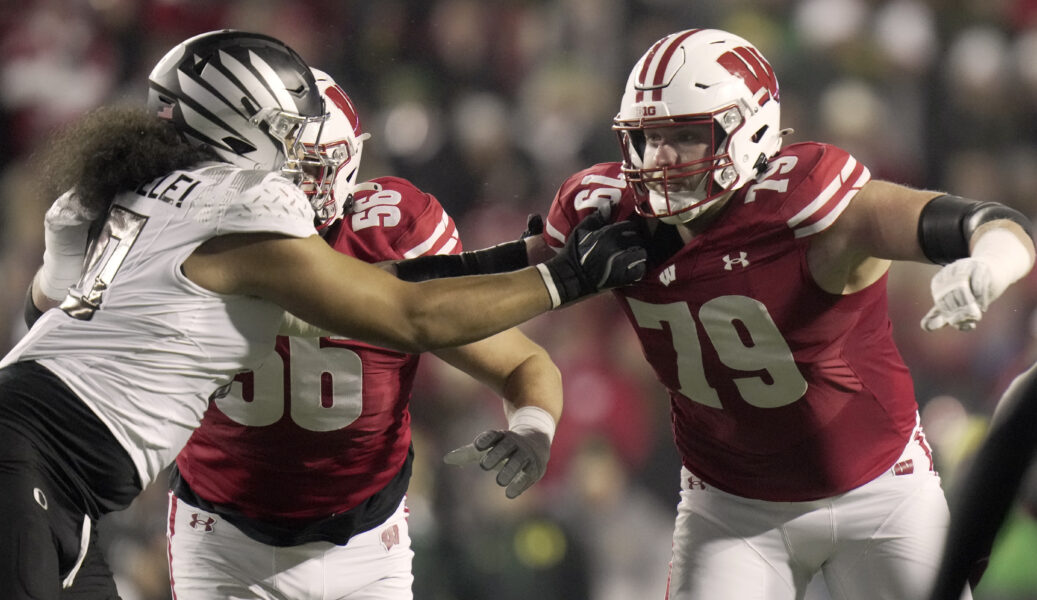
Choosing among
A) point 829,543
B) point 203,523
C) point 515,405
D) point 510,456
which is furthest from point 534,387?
point 203,523

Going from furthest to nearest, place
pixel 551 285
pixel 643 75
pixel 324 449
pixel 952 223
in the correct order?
1. pixel 324 449
2. pixel 643 75
3. pixel 551 285
4. pixel 952 223

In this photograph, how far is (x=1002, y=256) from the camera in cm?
208

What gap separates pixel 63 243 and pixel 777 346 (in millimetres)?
1635

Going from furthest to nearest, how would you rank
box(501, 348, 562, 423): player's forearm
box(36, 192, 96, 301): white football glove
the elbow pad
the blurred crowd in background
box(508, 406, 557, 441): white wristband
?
the blurred crowd in background → box(501, 348, 562, 423): player's forearm → box(508, 406, 557, 441): white wristband → box(36, 192, 96, 301): white football glove → the elbow pad

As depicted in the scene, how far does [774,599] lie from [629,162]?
3.46 feet

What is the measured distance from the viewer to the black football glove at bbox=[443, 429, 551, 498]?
251 cm

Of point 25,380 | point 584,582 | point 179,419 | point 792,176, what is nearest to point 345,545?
point 179,419

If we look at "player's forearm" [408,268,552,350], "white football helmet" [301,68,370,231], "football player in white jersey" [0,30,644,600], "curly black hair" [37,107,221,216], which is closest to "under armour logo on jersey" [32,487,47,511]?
"football player in white jersey" [0,30,644,600]

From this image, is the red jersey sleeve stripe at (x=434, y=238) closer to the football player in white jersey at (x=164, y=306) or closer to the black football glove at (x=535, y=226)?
the black football glove at (x=535, y=226)

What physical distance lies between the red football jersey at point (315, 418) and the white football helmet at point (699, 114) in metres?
0.62

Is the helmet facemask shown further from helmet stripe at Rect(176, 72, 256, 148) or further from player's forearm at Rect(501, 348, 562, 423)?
helmet stripe at Rect(176, 72, 256, 148)

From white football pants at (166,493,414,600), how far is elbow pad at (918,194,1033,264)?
1.50 meters

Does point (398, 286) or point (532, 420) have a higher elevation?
point (398, 286)

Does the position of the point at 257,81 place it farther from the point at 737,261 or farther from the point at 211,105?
the point at 737,261
